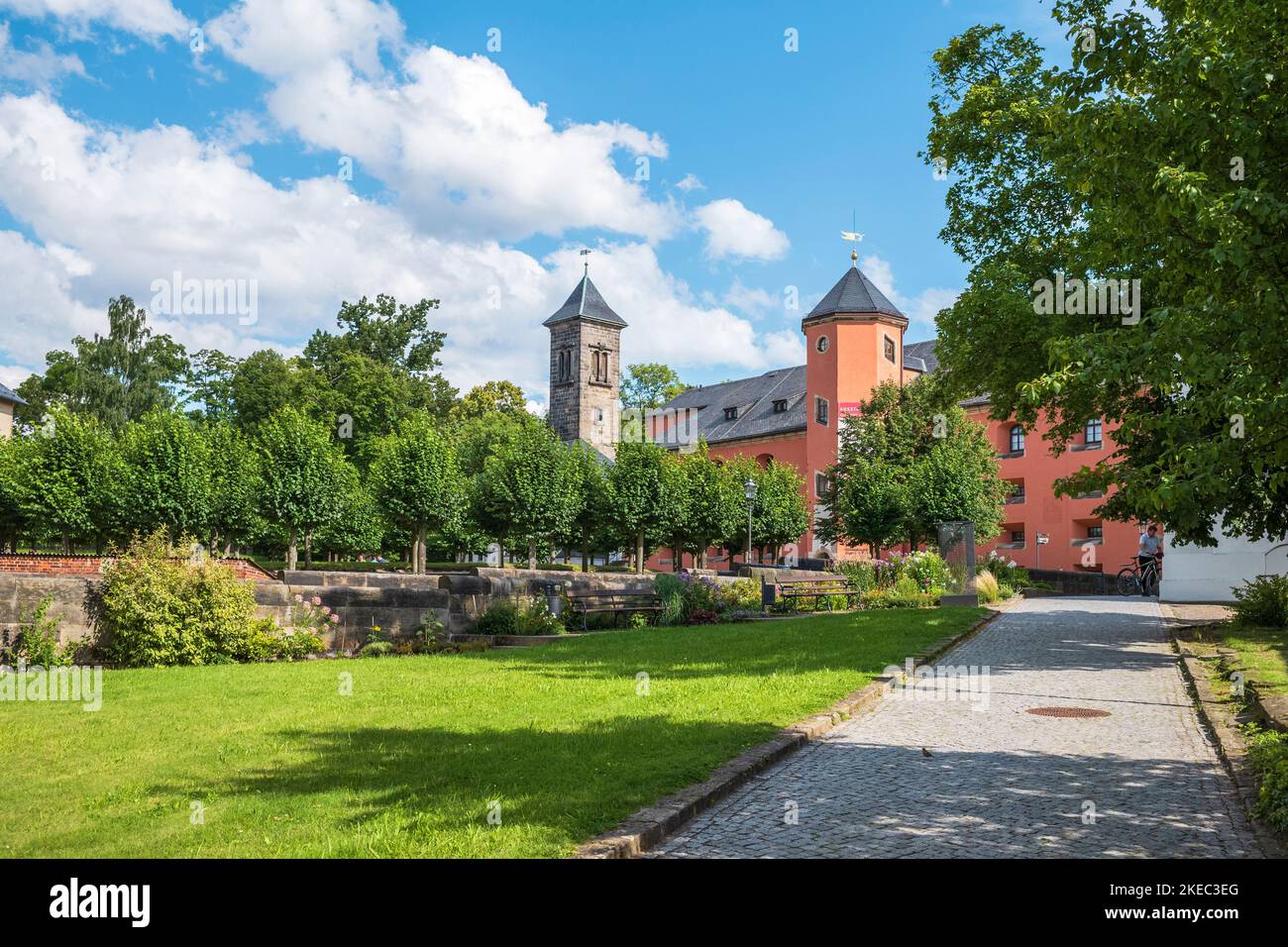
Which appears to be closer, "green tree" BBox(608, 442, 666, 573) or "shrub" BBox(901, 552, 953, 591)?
"shrub" BBox(901, 552, 953, 591)

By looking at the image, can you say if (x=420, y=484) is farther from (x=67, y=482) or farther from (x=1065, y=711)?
(x=1065, y=711)

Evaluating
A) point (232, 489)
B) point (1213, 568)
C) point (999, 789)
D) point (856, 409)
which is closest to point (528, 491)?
point (232, 489)

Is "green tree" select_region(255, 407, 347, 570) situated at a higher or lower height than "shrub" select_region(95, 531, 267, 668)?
higher

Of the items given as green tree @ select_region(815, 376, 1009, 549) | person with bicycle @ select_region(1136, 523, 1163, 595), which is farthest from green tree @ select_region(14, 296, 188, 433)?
person with bicycle @ select_region(1136, 523, 1163, 595)

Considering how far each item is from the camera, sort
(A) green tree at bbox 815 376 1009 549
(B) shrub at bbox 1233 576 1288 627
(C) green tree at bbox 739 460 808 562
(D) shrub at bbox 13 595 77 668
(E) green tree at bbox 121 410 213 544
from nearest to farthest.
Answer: (D) shrub at bbox 13 595 77 668, (B) shrub at bbox 1233 576 1288 627, (E) green tree at bbox 121 410 213 544, (A) green tree at bbox 815 376 1009 549, (C) green tree at bbox 739 460 808 562

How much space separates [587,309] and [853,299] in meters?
29.7

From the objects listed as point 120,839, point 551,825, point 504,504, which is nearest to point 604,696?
point 551,825

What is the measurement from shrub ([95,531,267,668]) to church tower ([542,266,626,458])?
6294cm

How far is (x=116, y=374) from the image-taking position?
59.7 meters

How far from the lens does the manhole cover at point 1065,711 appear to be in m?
9.13

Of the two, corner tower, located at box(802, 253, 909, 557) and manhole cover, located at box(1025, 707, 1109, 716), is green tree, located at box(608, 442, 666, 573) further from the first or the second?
manhole cover, located at box(1025, 707, 1109, 716)

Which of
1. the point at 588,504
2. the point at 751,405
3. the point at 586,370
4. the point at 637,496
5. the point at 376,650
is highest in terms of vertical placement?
the point at 586,370

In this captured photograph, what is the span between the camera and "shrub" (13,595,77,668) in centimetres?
1209

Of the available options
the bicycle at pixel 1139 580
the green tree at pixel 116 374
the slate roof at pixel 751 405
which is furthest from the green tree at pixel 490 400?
the bicycle at pixel 1139 580
